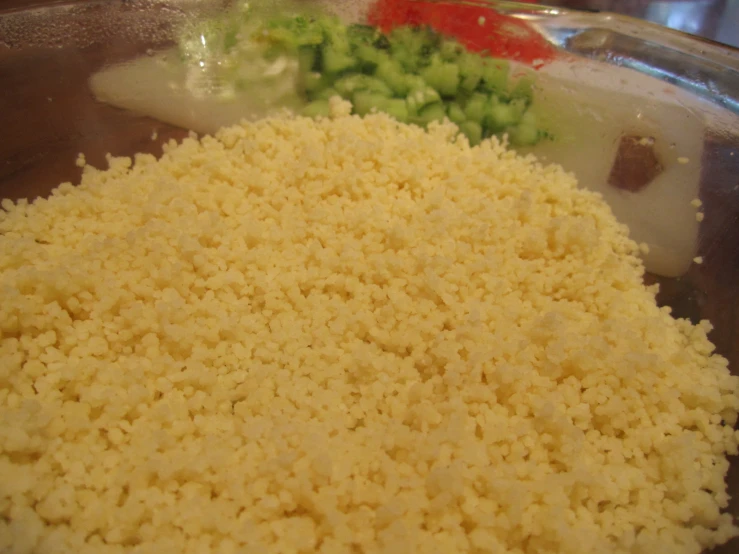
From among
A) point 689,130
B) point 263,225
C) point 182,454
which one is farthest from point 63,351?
point 689,130

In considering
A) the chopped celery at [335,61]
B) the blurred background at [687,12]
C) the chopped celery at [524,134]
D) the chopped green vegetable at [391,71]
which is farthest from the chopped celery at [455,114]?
the blurred background at [687,12]

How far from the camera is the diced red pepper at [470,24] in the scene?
1297 mm

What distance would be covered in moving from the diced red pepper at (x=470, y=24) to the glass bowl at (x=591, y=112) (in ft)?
0.08

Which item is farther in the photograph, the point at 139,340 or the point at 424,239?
the point at 424,239

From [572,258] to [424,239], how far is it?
26 centimetres

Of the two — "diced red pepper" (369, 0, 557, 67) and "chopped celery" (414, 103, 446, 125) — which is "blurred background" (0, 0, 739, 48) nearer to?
"diced red pepper" (369, 0, 557, 67)

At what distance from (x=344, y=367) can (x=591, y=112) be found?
836 millimetres

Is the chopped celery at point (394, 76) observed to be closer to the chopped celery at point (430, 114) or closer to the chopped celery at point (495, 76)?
the chopped celery at point (430, 114)

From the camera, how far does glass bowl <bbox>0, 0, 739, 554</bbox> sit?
42.1 inches

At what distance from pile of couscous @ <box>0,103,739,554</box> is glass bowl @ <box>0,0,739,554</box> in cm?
11

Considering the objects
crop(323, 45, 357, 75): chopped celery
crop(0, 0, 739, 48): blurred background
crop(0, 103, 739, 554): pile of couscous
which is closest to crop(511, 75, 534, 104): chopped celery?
crop(0, 103, 739, 554): pile of couscous

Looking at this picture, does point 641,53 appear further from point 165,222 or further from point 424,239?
point 165,222

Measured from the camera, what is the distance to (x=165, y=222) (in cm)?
95

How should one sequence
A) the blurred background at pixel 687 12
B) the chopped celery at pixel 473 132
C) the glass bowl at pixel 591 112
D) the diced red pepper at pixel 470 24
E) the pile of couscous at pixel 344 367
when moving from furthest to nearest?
the blurred background at pixel 687 12, the diced red pepper at pixel 470 24, the chopped celery at pixel 473 132, the glass bowl at pixel 591 112, the pile of couscous at pixel 344 367
